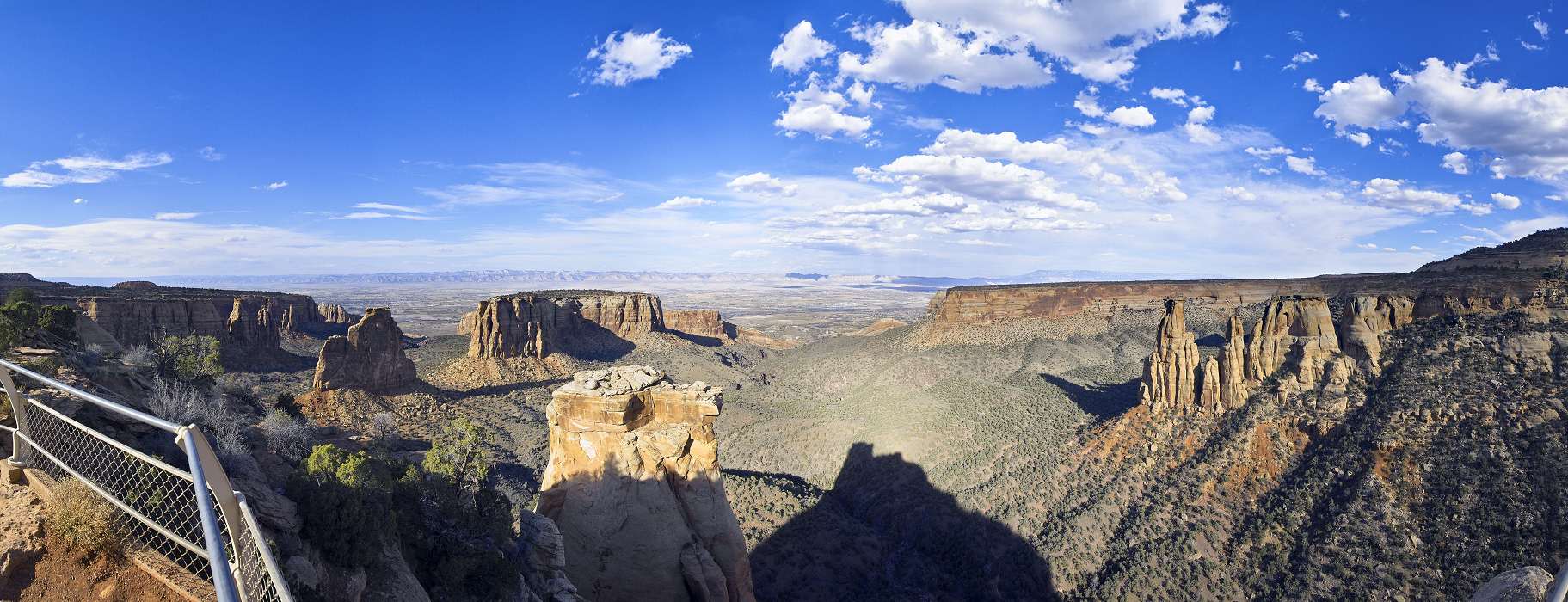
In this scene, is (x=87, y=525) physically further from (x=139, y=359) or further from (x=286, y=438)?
(x=139, y=359)

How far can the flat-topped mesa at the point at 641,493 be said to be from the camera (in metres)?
19.9

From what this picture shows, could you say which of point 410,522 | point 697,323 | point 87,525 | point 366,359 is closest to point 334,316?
point 697,323

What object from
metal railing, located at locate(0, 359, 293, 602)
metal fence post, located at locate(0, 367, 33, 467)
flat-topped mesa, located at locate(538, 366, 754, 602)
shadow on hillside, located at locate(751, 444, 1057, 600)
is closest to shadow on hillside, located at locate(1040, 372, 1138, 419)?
shadow on hillside, located at locate(751, 444, 1057, 600)

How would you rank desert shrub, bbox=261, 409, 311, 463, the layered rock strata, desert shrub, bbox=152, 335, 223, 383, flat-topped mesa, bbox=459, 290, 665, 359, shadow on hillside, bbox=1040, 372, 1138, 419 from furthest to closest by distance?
flat-topped mesa, bbox=459, 290, 665, 359
shadow on hillside, bbox=1040, 372, 1138, 419
the layered rock strata
desert shrub, bbox=152, 335, 223, 383
desert shrub, bbox=261, 409, 311, 463

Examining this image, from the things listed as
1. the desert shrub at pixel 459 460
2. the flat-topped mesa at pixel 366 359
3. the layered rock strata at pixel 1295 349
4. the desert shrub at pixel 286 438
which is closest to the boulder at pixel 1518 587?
the desert shrub at pixel 286 438

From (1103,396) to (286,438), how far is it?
54.7 meters

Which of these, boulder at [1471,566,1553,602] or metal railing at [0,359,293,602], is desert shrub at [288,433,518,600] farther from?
boulder at [1471,566,1553,602]

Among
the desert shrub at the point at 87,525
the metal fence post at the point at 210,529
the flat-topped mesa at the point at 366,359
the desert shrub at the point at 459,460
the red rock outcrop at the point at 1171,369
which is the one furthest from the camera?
the flat-topped mesa at the point at 366,359

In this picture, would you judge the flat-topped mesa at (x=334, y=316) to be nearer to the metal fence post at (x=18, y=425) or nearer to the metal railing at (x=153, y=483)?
the metal fence post at (x=18, y=425)

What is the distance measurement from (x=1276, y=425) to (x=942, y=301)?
5533 cm

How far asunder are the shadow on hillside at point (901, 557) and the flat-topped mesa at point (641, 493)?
10.4m

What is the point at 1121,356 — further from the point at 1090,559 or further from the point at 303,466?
the point at 303,466

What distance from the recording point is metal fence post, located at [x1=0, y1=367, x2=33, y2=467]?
7.50 m

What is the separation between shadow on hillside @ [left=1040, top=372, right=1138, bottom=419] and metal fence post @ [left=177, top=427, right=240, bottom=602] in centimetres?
4937
